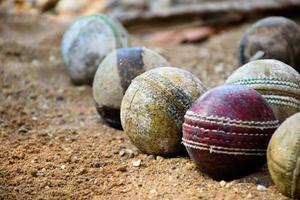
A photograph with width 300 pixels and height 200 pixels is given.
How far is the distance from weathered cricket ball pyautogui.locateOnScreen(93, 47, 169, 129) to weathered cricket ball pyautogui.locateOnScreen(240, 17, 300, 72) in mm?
1108

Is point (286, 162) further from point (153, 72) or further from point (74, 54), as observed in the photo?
point (74, 54)

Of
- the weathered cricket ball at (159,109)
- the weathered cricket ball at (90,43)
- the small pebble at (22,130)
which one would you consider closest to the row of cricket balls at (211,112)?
the weathered cricket ball at (159,109)

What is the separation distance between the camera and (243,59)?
5.71 metres

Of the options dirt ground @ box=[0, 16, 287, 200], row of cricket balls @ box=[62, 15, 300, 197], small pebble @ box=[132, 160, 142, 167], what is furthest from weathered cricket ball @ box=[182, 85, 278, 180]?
small pebble @ box=[132, 160, 142, 167]

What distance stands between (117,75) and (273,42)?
5.38 ft

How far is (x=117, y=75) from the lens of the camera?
15.6 feet

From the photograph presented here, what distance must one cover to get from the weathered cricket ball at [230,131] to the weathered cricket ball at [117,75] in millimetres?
1202

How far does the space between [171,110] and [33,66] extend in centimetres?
346

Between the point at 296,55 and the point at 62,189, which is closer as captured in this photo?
the point at 62,189

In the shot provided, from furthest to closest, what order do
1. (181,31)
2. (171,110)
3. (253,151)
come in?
(181,31), (171,110), (253,151)

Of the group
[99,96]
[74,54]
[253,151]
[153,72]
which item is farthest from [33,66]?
[253,151]

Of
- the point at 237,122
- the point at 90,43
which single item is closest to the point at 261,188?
the point at 237,122

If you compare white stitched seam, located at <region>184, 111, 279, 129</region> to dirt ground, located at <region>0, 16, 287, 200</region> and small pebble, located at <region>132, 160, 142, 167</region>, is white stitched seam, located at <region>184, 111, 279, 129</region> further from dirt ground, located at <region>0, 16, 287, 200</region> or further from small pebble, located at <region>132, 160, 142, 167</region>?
small pebble, located at <region>132, 160, 142, 167</region>

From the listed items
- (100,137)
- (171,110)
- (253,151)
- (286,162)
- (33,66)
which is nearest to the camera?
(286,162)
